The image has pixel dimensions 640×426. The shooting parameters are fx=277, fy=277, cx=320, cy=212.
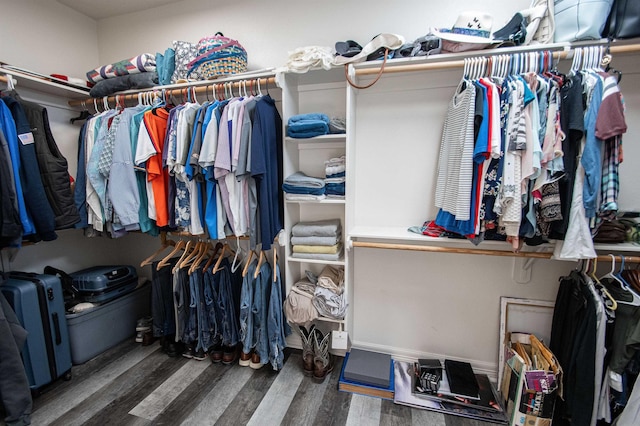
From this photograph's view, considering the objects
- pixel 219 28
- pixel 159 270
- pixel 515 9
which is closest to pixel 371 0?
pixel 515 9

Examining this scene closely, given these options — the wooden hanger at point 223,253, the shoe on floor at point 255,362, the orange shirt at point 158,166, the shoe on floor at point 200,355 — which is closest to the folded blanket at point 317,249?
the wooden hanger at point 223,253

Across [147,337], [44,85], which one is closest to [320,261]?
[147,337]

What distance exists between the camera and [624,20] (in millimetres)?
1289

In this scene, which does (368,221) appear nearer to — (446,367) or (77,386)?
(446,367)

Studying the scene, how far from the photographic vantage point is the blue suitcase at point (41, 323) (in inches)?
65.6

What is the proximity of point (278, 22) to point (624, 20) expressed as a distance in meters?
1.92

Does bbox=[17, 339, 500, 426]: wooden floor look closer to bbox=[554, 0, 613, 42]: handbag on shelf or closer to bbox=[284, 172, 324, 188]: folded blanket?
bbox=[284, 172, 324, 188]: folded blanket

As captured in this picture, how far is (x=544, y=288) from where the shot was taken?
1753 millimetres

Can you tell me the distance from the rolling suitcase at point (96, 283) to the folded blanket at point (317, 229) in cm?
154

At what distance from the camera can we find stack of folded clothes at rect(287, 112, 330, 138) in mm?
1642

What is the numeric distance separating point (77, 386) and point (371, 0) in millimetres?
3184

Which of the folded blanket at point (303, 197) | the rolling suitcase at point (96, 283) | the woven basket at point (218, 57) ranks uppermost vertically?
the woven basket at point (218, 57)

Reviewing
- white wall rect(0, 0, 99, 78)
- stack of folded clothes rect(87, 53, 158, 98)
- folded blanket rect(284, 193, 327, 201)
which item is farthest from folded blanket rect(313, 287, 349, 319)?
white wall rect(0, 0, 99, 78)

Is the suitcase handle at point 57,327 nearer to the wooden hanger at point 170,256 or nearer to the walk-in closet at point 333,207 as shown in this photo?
the walk-in closet at point 333,207
